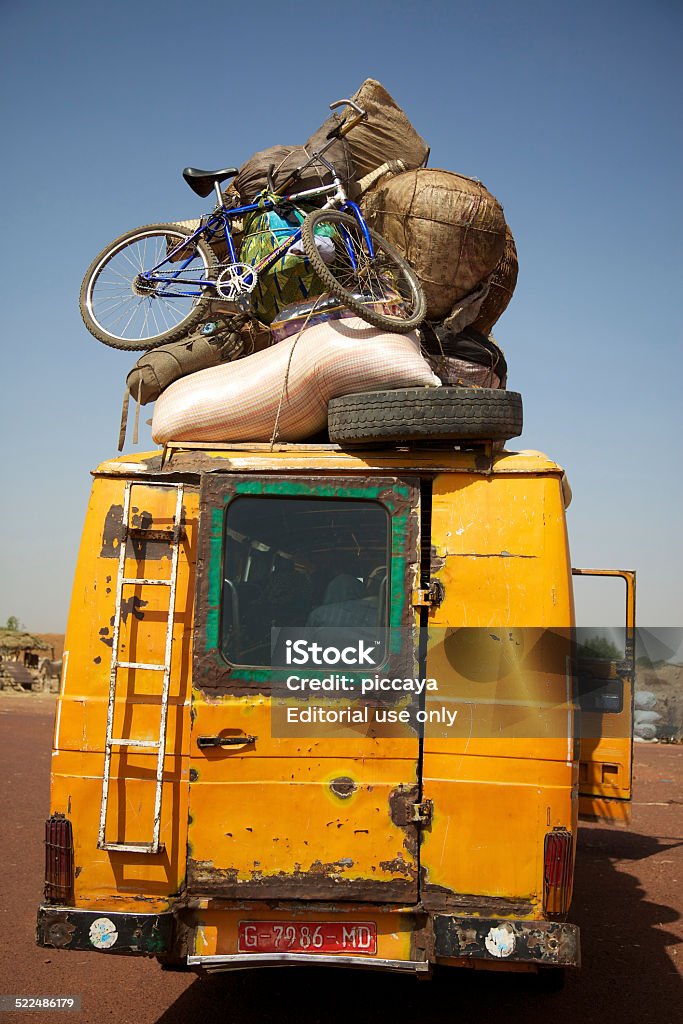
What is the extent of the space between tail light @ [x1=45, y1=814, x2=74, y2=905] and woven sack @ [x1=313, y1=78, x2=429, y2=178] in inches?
189

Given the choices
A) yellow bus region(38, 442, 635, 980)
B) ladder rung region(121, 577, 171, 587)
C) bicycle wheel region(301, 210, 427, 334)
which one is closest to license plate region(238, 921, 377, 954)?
yellow bus region(38, 442, 635, 980)

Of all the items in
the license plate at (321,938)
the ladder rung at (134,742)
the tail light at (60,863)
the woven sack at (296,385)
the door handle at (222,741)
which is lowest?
the license plate at (321,938)

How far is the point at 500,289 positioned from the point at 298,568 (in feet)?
10.3

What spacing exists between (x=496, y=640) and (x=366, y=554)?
70 cm

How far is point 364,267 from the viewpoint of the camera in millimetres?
6055

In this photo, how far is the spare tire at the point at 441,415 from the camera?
430 cm

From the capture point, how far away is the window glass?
4344mm

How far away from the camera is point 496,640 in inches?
165

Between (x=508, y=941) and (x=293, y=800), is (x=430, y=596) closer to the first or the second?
(x=293, y=800)

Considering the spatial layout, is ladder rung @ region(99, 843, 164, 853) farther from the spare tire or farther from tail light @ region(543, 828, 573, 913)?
the spare tire

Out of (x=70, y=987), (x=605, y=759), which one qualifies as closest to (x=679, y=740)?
(x=605, y=759)

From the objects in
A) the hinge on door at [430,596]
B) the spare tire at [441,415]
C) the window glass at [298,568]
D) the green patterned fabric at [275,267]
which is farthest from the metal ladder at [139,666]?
the green patterned fabric at [275,267]

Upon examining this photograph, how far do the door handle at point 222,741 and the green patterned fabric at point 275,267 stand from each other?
2.94 metres

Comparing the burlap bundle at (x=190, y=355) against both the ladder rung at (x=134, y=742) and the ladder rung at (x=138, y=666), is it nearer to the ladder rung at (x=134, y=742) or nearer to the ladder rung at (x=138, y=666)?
the ladder rung at (x=138, y=666)
